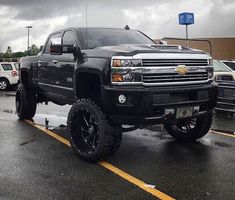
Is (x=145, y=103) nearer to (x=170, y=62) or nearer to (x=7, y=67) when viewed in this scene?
(x=170, y=62)

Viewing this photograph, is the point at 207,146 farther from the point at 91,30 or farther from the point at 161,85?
the point at 91,30

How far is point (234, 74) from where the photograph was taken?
13125mm

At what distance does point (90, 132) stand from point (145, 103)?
107 centimetres

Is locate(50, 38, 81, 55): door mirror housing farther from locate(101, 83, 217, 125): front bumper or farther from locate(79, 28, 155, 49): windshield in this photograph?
locate(101, 83, 217, 125): front bumper

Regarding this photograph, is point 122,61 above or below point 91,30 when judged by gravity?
below

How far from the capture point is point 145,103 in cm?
550

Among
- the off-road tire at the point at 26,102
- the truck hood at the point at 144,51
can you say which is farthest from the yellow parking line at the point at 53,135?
the truck hood at the point at 144,51

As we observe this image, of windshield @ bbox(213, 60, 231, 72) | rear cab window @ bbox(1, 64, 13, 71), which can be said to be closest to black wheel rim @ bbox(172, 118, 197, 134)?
windshield @ bbox(213, 60, 231, 72)

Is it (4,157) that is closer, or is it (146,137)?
(4,157)

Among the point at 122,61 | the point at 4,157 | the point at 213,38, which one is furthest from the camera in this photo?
the point at 213,38

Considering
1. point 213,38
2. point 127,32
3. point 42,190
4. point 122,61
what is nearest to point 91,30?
point 127,32

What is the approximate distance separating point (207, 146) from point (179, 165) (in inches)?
52.4

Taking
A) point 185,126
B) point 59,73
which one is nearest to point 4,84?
point 59,73

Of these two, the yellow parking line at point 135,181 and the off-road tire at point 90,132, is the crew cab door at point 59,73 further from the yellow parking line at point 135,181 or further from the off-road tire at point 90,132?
the yellow parking line at point 135,181
